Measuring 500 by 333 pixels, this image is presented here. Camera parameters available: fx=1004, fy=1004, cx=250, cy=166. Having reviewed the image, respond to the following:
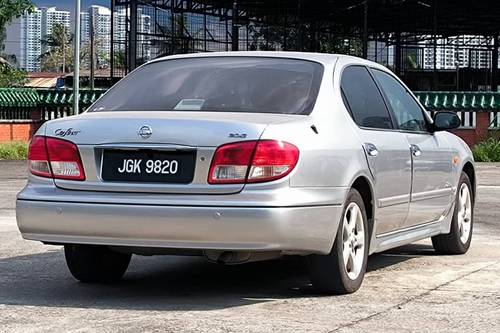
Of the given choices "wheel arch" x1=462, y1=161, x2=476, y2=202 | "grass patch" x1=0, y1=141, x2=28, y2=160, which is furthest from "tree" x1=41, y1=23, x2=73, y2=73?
"wheel arch" x1=462, y1=161, x2=476, y2=202

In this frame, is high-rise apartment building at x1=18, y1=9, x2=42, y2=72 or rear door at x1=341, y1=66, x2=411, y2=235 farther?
high-rise apartment building at x1=18, y1=9, x2=42, y2=72

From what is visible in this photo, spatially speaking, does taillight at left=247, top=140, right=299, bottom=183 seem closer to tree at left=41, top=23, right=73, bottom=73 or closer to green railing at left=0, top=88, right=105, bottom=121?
green railing at left=0, top=88, right=105, bottom=121

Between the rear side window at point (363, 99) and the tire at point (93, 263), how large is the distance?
196 cm

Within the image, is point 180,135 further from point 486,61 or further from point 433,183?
point 486,61

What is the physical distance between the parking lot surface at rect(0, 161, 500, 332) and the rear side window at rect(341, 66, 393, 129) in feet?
3.75

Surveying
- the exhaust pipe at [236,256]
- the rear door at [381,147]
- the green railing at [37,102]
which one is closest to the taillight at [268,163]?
the exhaust pipe at [236,256]

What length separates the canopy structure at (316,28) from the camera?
4019cm

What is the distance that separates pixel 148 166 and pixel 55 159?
664 mm

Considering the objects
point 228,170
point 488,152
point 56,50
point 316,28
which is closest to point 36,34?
point 56,50

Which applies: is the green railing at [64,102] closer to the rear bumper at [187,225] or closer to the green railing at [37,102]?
the green railing at [37,102]

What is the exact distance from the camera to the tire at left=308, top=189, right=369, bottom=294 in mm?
6277

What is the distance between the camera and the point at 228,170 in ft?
19.3

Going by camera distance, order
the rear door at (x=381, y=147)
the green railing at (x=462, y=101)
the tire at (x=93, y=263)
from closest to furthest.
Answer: the rear door at (x=381, y=147), the tire at (x=93, y=263), the green railing at (x=462, y=101)

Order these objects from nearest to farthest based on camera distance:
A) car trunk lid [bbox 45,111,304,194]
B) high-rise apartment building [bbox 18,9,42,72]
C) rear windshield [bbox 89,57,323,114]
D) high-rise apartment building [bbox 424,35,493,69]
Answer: car trunk lid [bbox 45,111,304,194], rear windshield [bbox 89,57,323,114], high-rise apartment building [bbox 424,35,493,69], high-rise apartment building [bbox 18,9,42,72]
